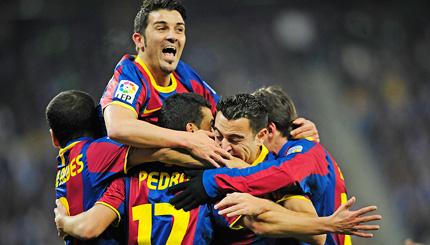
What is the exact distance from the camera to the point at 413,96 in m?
7.98

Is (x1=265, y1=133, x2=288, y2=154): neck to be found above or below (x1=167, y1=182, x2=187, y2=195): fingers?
above

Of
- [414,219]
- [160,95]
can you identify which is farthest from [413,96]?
[160,95]

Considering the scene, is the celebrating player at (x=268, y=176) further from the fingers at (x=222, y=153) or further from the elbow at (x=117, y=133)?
the elbow at (x=117, y=133)

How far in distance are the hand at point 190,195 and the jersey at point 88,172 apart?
0.40 m

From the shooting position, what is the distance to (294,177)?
240 cm

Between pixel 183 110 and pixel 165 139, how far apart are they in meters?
0.22

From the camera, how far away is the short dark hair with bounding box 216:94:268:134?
2512mm

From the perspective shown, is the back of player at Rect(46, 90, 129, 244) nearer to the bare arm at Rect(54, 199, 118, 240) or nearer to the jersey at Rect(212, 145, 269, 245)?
the bare arm at Rect(54, 199, 118, 240)

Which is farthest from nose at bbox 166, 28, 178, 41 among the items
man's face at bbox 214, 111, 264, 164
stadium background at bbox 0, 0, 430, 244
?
stadium background at bbox 0, 0, 430, 244

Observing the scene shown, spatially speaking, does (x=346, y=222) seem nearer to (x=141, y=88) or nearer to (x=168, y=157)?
(x=168, y=157)

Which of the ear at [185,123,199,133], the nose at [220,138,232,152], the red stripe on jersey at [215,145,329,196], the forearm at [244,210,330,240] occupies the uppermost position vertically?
the ear at [185,123,199,133]

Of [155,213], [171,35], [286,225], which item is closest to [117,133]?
[155,213]

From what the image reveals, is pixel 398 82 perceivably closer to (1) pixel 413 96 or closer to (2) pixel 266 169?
(1) pixel 413 96

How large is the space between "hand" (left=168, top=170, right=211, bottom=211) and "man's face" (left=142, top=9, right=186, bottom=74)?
1.06m
